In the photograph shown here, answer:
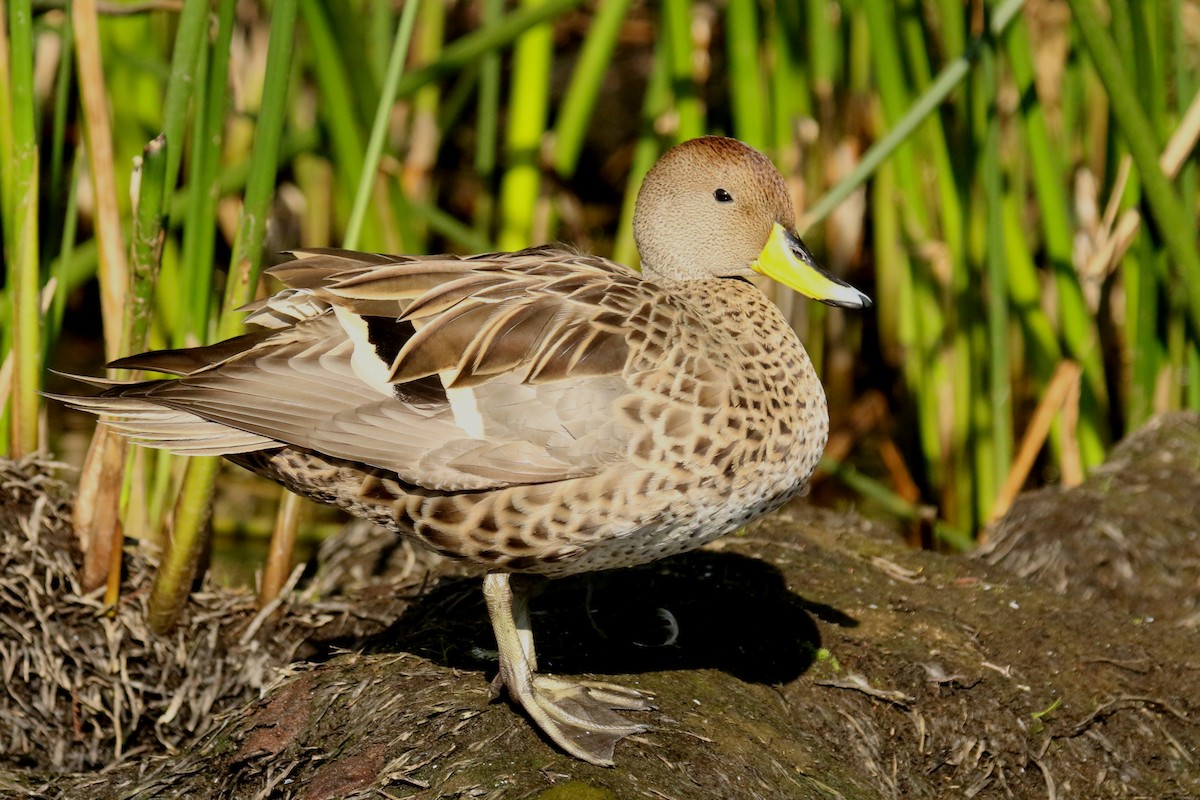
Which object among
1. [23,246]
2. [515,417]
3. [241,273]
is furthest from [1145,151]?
[23,246]

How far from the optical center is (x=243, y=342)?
3078mm

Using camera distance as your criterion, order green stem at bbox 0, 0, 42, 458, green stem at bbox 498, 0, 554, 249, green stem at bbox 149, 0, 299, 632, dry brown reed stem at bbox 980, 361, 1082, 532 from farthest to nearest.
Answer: green stem at bbox 498, 0, 554, 249, dry brown reed stem at bbox 980, 361, 1082, 532, green stem at bbox 0, 0, 42, 458, green stem at bbox 149, 0, 299, 632

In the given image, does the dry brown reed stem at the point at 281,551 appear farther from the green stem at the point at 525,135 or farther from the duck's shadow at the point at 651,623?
the green stem at the point at 525,135

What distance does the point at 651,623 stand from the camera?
3430 mm

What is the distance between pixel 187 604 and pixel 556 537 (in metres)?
1.49

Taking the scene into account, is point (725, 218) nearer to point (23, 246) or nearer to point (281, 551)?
point (281, 551)

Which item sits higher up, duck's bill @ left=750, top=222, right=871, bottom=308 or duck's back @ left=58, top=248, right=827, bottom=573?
duck's bill @ left=750, top=222, right=871, bottom=308

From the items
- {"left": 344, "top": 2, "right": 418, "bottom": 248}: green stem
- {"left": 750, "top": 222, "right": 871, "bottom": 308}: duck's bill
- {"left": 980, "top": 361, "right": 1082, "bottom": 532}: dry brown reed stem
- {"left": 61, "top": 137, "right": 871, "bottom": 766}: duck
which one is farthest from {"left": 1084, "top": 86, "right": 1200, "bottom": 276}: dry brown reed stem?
{"left": 344, "top": 2, "right": 418, "bottom": 248}: green stem

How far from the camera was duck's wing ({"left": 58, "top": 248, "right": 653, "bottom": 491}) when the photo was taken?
2.80 meters

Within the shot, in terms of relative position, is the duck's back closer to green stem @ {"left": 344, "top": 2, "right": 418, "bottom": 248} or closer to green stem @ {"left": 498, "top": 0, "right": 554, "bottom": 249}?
green stem @ {"left": 344, "top": 2, "right": 418, "bottom": 248}

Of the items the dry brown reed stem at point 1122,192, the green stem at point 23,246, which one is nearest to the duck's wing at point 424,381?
the green stem at point 23,246

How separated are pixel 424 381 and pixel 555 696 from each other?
29.0 inches

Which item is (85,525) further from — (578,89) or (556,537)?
(578,89)

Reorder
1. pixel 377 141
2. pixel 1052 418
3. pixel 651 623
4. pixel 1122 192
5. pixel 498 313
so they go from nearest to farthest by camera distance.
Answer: pixel 498 313 → pixel 651 623 → pixel 377 141 → pixel 1122 192 → pixel 1052 418
